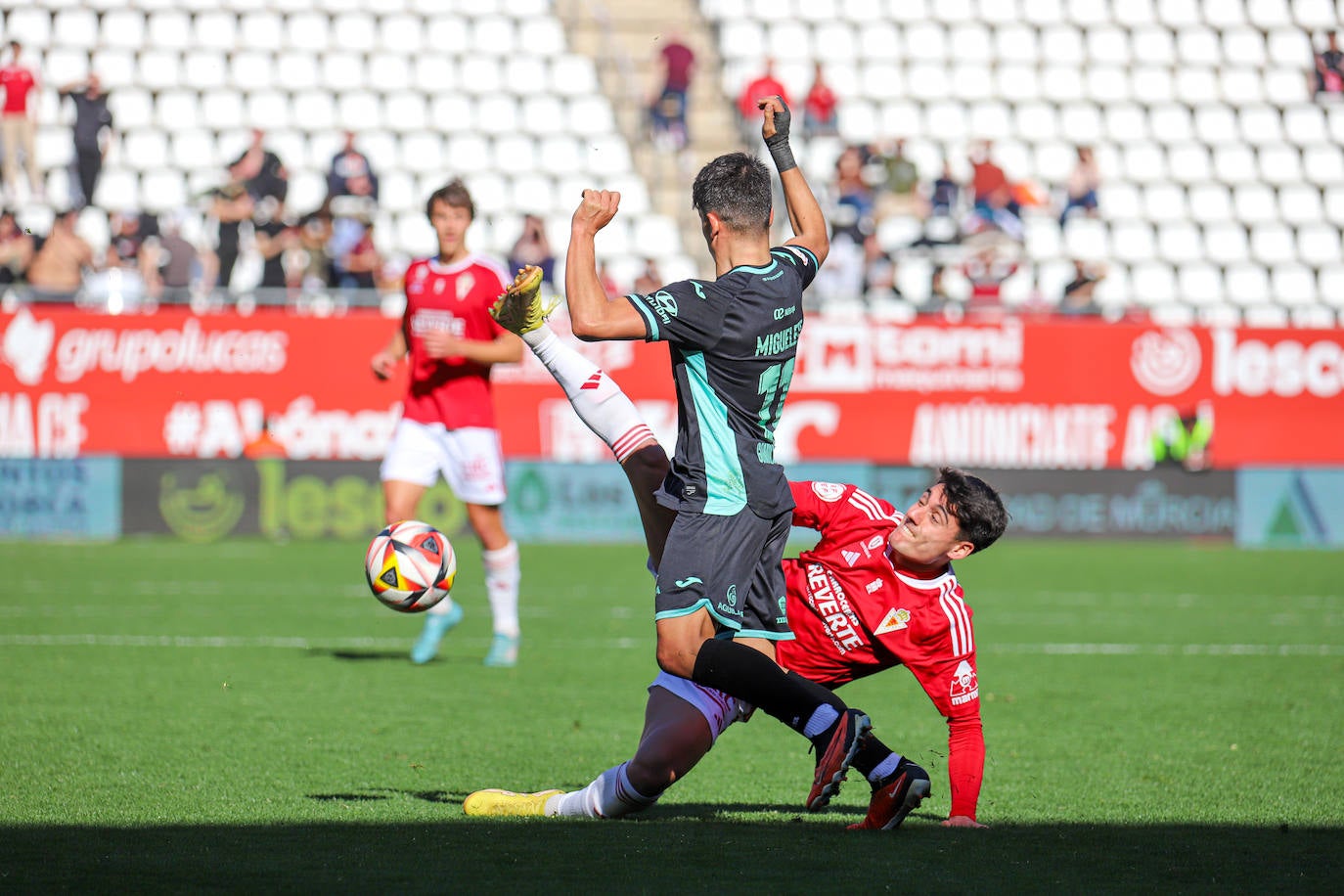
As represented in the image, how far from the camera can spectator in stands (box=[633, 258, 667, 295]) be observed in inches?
711

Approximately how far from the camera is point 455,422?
916 centimetres

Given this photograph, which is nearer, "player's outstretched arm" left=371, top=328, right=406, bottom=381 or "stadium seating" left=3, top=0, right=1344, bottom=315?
"player's outstretched arm" left=371, top=328, right=406, bottom=381

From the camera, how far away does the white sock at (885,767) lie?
4.75 metres

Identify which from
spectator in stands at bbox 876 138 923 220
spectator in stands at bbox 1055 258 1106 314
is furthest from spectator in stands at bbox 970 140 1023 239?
spectator in stands at bbox 1055 258 1106 314

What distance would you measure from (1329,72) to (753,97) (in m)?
9.27

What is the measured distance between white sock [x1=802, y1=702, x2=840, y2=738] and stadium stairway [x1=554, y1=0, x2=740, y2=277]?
17350 millimetres

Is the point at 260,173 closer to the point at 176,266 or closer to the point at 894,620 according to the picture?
the point at 176,266

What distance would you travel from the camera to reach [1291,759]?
259 inches

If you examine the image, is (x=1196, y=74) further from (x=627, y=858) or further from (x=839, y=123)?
(x=627, y=858)

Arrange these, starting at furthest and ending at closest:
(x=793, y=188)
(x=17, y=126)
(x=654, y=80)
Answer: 1. (x=654, y=80)
2. (x=17, y=126)
3. (x=793, y=188)

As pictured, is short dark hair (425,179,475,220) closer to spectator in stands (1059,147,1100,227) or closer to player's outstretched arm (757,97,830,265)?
player's outstretched arm (757,97,830,265)

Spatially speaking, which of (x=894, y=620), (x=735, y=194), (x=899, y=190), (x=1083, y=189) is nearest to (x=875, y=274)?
(x=899, y=190)

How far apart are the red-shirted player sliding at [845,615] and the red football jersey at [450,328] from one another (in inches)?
146

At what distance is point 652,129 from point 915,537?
1813cm
